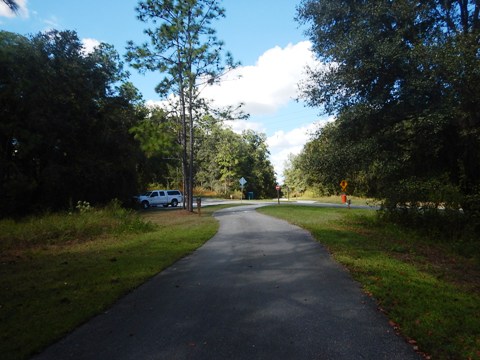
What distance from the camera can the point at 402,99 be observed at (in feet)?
46.6

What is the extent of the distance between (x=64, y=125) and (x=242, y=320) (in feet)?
78.8

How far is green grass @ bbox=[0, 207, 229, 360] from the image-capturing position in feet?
15.1

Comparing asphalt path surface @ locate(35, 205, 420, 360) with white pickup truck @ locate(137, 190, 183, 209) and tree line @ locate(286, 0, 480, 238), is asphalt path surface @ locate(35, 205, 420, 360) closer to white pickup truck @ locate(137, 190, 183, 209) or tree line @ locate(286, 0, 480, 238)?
tree line @ locate(286, 0, 480, 238)

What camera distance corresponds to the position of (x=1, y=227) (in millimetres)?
14258

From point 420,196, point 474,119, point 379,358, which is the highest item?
point 474,119

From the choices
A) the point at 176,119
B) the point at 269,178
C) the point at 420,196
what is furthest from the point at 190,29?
the point at 269,178

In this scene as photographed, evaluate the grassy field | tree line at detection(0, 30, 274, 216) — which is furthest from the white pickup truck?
the grassy field

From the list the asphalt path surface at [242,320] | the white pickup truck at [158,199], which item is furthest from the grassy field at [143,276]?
the white pickup truck at [158,199]

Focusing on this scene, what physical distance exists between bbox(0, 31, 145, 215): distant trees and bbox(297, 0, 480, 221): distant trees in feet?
46.7

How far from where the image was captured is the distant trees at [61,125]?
2247 cm

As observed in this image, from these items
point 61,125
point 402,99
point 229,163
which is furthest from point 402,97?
point 229,163

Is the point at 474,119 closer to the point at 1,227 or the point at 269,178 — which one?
the point at 1,227

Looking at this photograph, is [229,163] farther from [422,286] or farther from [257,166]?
[422,286]

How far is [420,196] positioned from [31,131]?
22.7m
